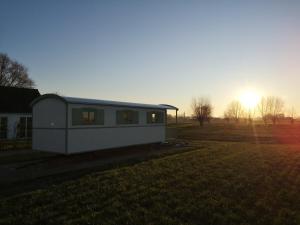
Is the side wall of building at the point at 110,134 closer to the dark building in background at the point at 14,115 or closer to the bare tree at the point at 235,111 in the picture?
the dark building in background at the point at 14,115

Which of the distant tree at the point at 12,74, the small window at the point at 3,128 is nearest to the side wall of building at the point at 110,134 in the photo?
the small window at the point at 3,128

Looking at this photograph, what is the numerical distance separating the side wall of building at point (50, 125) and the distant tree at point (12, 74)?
3418 cm

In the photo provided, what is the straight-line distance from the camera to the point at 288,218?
548cm

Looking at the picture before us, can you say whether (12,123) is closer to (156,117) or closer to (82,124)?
(82,124)

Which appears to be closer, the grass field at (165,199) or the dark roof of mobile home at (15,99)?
the grass field at (165,199)

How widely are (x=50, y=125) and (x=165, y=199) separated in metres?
7.99

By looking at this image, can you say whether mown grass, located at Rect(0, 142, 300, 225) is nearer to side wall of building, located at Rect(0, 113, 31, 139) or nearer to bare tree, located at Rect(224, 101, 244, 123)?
side wall of building, located at Rect(0, 113, 31, 139)

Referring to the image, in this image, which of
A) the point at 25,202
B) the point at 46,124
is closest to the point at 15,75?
the point at 46,124

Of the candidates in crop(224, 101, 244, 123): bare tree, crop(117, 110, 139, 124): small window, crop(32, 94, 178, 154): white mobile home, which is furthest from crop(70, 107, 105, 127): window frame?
crop(224, 101, 244, 123): bare tree

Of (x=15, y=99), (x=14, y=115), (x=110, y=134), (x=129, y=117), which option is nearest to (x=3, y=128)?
(x=14, y=115)

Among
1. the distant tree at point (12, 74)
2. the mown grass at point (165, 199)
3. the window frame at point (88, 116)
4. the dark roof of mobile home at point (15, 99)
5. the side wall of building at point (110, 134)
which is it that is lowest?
the mown grass at point (165, 199)

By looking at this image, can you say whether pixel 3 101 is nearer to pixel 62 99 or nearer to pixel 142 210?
pixel 62 99

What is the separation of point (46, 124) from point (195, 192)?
8.45 meters

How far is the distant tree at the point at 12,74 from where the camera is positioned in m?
43.1
